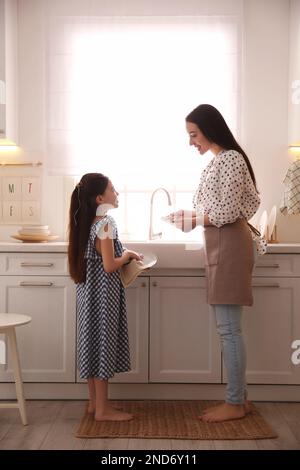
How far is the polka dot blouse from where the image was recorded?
2867 millimetres

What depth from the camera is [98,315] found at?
2.99 m

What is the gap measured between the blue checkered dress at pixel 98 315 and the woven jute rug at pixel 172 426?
0.78ft

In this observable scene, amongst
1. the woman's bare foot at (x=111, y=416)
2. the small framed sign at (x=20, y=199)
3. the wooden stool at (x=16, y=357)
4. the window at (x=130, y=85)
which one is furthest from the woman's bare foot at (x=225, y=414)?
the small framed sign at (x=20, y=199)

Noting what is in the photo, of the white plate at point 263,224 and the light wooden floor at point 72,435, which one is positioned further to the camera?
the white plate at point 263,224

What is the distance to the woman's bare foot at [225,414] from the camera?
2.98 meters

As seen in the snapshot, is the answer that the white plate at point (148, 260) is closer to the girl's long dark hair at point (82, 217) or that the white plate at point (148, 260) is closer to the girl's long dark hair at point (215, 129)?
the girl's long dark hair at point (82, 217)

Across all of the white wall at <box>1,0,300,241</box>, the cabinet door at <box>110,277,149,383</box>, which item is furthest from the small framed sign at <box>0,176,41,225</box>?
the cabinet door at <box>110,277,149,383</box>

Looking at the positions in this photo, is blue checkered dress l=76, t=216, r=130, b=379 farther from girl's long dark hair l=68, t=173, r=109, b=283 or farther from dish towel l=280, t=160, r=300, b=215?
dish towel l=280, t=160, r=300, b=215

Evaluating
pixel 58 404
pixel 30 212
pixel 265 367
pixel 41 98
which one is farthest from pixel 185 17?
A: pixel 58 404

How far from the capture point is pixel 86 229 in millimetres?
2957

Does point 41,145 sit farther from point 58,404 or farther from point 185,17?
point 58,404

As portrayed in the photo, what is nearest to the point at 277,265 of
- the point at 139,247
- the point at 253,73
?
the point at 139,247

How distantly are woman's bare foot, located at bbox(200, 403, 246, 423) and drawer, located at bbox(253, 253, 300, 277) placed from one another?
0.71 meters
